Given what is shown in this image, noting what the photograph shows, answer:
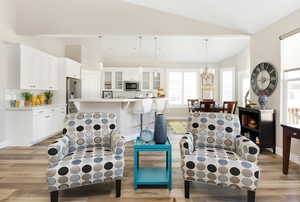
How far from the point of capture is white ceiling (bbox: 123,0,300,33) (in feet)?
10.7

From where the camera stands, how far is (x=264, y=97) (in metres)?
3.68

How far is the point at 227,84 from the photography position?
781 cm

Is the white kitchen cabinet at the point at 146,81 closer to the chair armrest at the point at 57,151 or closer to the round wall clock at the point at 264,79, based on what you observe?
the round wall clock at the point at 264,79

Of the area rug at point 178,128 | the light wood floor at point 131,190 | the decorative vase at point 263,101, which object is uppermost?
the decorative vase at point 263,101

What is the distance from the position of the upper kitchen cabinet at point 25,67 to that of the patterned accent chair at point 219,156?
3638 millimetres

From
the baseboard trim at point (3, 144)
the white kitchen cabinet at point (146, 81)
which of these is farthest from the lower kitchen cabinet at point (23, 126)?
the white kitchen cabinet at point (146, 81)

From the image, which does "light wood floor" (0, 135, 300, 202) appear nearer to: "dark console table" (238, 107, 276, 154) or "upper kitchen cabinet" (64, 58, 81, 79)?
"dark console table" (238, 107, 276, 154)

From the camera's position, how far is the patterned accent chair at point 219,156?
190 centimetres

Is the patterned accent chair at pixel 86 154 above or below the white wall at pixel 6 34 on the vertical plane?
below

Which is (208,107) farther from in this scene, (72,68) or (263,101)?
(72,68)

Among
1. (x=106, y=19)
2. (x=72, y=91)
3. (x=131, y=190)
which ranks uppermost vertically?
(x=106, y=19)

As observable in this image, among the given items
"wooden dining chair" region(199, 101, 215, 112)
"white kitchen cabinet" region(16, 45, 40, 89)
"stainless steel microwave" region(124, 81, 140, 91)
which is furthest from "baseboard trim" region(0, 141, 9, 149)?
"wooden dining chair" region(199, 101, 215, 112)

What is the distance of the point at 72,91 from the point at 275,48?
17.7 feet

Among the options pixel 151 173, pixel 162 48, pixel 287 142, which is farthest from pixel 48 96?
pixel 287 142
